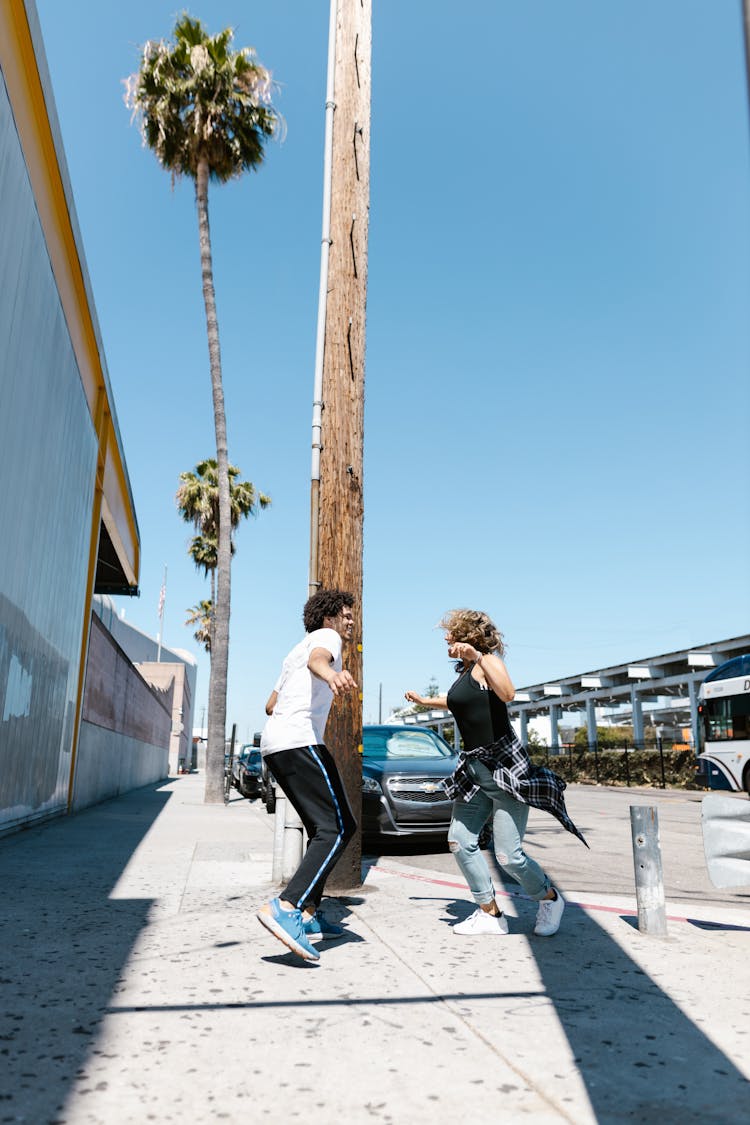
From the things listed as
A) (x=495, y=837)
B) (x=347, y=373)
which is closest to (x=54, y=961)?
(x=495, y=837)

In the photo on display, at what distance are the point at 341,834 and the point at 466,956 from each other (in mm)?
855

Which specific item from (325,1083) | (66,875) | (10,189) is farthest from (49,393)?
(325,1083)

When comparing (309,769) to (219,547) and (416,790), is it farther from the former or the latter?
(219,547)

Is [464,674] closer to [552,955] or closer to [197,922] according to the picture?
[552,955]

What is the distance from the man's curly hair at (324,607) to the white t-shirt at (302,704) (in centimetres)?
18

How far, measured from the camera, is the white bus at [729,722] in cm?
2040

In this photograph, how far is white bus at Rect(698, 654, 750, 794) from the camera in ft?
66.9

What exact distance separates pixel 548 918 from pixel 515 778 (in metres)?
0.80

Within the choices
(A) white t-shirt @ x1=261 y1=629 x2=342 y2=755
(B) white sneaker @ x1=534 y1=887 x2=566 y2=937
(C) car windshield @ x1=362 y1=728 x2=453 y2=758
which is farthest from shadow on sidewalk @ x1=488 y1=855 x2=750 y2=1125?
(C) car windshield @ x1=362 y1=728 x2=453 y2=758

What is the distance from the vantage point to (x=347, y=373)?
21.9 feet

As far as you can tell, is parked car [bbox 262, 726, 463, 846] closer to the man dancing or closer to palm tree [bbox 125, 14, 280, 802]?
the man dancing

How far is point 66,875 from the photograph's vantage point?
21.8 feet

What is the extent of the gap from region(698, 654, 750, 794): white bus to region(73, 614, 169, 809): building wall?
1479cm

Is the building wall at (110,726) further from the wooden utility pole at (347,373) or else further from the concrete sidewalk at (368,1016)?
the concrete sidewalk at (368,1016)
